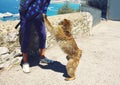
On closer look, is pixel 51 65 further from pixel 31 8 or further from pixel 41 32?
pixel 31 8

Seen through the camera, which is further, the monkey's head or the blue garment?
the blue garment

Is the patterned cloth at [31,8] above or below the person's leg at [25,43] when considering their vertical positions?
above

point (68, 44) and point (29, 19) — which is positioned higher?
point (29, 19)

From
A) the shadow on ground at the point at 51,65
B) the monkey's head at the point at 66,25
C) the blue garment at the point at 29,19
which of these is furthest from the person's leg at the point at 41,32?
the monkey's head at the point at 66,25

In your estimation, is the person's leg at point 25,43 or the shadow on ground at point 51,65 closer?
the person's leg at point 25,43

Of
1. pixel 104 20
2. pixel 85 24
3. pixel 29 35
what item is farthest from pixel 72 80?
pixel 104 20

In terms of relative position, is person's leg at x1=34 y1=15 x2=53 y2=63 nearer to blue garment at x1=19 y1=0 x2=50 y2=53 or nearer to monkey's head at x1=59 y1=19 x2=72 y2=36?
blue garment at x1=19 y1=0 x2=50 y2=53

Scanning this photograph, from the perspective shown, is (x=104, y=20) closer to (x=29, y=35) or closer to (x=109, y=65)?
(x=109, y=65)

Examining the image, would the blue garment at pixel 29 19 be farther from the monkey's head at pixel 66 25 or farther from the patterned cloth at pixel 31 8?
the monkey's head at pixel 66 25

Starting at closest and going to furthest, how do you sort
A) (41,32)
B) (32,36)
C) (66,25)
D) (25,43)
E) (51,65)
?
1. (66,25)
2. (25,43)
3. (41,32)
4. (32,36)
5. (51,65)

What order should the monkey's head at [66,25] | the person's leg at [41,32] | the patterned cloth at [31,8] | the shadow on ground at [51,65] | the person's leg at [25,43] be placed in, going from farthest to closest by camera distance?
1. the shadow on ground at [51,65]
2. the person's leg at [41,32]
3. the person's leg at [25,43]
4. the patterned cloth at [31,8]
5. the monkey's head at [66,25]

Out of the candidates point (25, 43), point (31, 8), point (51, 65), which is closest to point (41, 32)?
point (25, 43)

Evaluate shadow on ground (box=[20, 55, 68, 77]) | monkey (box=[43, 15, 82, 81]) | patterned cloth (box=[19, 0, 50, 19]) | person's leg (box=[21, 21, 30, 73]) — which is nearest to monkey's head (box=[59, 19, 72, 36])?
monkey (box=[43, 15, 82, 81])

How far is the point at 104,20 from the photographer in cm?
1662
